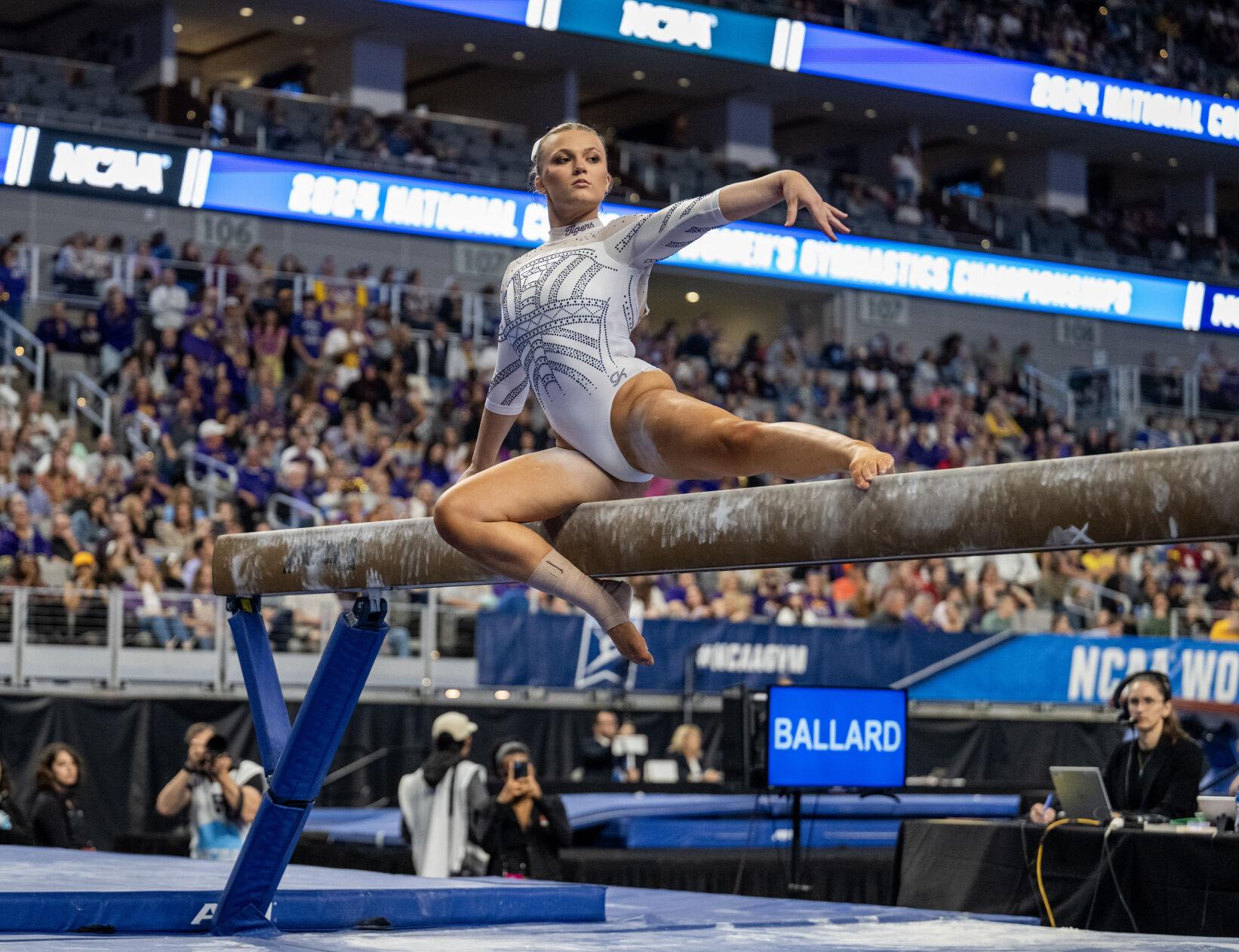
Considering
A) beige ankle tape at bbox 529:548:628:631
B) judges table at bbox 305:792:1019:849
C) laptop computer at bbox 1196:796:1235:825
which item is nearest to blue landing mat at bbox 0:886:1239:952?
beige ankle tape at bbox 529:548:628:631

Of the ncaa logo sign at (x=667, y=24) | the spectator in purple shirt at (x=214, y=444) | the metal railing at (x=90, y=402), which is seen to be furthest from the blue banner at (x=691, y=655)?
the ncaa logo sign at (x=667, y=24)

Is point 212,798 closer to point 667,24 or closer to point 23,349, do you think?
point 23,349

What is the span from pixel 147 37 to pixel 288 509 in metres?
9.47

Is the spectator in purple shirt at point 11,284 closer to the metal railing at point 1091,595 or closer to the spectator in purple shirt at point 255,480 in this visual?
the spectator in purple shirt at point 255,480

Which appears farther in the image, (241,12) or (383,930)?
(241,12)

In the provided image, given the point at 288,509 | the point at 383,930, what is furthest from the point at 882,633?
the point at 383,930

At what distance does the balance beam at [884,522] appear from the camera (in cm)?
285

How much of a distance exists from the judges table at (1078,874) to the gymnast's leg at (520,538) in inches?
140

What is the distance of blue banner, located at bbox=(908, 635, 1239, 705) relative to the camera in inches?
518

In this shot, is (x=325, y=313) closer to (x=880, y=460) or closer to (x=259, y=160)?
(x=259, y=160)

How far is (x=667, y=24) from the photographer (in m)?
21.2

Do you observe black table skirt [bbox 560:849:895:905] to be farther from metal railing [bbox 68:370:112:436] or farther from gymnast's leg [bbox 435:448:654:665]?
metal railing [bbox 68:370:112:436]

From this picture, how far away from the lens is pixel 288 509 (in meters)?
13.6

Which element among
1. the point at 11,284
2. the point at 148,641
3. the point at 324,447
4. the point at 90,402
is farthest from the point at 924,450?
the point at 148,641
